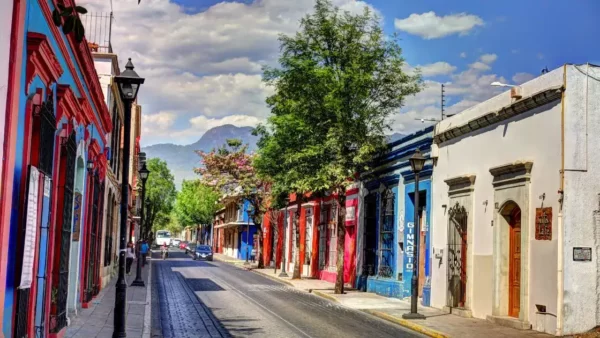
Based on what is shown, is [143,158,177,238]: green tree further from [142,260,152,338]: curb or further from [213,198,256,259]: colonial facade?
[142,260,152,338]: curb

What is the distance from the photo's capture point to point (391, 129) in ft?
87.6

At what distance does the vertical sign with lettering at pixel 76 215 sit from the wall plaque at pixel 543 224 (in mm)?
9940

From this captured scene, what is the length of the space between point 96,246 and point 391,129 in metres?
11.3

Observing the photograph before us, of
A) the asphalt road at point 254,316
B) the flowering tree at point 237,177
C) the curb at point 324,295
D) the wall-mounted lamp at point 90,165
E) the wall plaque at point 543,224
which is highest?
the flowering tree at point 237,177

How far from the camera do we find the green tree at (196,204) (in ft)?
311

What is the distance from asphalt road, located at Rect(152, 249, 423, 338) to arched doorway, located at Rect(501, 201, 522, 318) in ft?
9.37

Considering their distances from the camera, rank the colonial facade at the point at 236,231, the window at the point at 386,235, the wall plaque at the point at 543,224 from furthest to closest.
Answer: the colonial facade at the point at 236,231, the window at the point at 386,235, the wall plaque at the point at 543,224

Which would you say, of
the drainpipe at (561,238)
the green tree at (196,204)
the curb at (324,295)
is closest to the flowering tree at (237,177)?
the curb at (324,295)

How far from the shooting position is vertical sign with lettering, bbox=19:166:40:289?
862 cm

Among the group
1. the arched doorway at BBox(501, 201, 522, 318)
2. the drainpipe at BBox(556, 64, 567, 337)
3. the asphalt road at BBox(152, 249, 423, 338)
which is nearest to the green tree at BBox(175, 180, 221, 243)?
the asphalt road at BBox(152, 249, 423, 338)

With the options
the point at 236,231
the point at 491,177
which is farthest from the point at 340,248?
the point at 236,231

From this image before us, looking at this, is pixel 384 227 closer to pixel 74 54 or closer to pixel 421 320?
pixel 421 320

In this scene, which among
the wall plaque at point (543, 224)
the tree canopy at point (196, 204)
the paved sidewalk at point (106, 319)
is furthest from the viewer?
the tree canopy at point (196, 204)

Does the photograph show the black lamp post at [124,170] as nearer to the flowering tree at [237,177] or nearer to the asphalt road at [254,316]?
the asphalt road at [254,316]
